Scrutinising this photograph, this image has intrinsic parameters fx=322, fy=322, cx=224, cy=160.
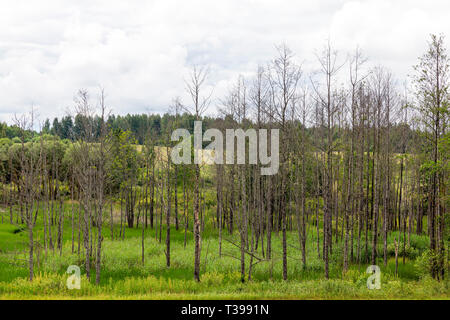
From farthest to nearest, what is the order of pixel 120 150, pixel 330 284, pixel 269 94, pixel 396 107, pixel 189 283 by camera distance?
pixel 120 150
pixel 396 107
pixel 269 94
pixel 189 283
pixel 330 284

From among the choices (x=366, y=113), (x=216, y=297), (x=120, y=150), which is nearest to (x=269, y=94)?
(x=366, y=113)

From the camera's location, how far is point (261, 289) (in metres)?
14.8

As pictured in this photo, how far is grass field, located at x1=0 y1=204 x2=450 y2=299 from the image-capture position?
13078 mm

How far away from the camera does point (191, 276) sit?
65.2ft

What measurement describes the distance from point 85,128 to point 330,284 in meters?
14.1

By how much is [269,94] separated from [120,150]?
2179cm

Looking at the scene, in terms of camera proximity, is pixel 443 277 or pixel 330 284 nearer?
pixel 330 284

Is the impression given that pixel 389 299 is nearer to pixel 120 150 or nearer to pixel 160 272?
pixel 160 272

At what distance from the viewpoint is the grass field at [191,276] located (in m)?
13.1
